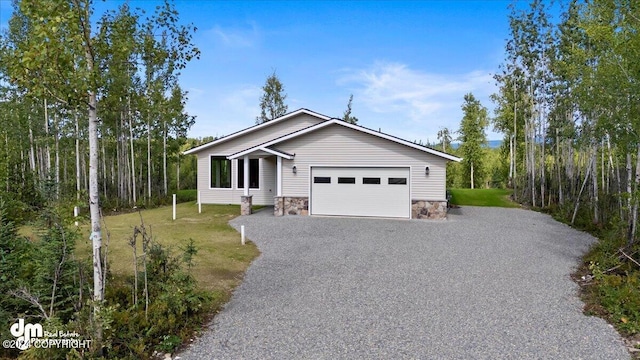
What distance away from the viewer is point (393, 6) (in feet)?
48.7

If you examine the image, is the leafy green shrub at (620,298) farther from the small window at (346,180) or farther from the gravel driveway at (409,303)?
the small window at (346,180)

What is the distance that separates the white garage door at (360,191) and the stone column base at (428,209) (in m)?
0.23

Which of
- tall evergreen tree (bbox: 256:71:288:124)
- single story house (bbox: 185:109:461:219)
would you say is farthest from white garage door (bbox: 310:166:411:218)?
tall evergreen tree (bbox: 256:71:288:124)

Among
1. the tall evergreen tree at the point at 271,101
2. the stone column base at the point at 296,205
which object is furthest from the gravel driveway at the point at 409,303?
the tall evergreen tree at the point at 271,101

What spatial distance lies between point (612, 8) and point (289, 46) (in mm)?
15494

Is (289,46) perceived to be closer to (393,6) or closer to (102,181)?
(393,6)

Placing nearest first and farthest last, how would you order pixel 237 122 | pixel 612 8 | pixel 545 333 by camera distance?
1. pixel 545 333
2. pixel 612 8
3. pixel 237 122

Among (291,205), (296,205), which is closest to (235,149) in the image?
(291,205)

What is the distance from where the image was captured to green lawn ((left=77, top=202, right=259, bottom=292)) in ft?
23.6

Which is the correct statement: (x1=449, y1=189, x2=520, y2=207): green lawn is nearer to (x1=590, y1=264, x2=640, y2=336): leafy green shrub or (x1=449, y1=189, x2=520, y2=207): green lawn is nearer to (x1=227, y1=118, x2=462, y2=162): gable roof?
(x1=227, y1=118, x2=462, y2=162): gable roof

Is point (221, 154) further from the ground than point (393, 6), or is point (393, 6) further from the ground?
point (393, 6)

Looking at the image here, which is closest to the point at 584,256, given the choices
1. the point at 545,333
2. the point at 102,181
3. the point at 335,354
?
the point at 545,333

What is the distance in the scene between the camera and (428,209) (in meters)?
13.9

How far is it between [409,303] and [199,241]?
6601mm
